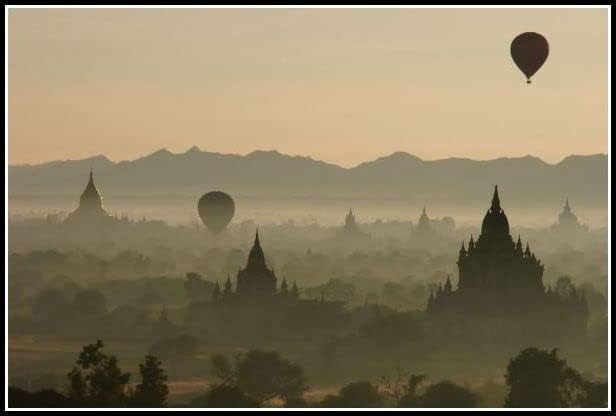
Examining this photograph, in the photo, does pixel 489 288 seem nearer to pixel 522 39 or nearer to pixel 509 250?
pixel 509 250

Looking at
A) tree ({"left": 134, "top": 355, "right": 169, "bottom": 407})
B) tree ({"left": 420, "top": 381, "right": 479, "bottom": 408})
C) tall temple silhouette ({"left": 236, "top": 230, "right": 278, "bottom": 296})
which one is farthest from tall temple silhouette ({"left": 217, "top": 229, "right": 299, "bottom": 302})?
tree ({"left": 134, "top": 355, "right": 169, "bottom": 407})

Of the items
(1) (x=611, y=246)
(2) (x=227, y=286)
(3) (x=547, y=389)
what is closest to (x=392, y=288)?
(2) (x=227, y=286)

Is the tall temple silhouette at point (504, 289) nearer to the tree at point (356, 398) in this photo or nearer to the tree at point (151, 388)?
the tree at point (356, 398)

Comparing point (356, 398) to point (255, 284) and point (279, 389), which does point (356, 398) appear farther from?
point (255, 284)

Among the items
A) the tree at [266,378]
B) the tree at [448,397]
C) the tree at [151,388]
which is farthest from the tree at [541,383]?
the tree at [151,388]

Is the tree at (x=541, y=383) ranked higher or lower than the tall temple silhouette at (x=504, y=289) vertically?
lower

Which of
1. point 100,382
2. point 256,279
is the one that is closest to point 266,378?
point 100,382

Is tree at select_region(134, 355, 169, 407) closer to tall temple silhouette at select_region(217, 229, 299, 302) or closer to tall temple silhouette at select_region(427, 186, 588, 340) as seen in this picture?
tall temple silhouette at select_region(427, 186, 588, 340)
